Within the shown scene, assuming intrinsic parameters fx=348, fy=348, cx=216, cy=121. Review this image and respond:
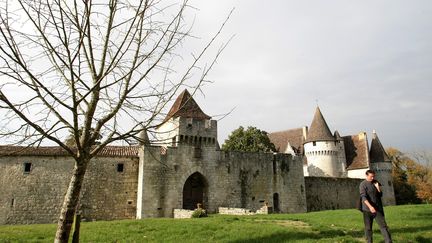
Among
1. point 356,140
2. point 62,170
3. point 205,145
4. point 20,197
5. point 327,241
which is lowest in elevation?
point 327,241

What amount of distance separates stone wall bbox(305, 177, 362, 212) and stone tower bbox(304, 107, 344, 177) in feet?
11.3

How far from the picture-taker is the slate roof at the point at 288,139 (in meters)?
40.8

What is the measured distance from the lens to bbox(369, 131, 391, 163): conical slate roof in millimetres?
36000

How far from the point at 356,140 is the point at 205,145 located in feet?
69.7

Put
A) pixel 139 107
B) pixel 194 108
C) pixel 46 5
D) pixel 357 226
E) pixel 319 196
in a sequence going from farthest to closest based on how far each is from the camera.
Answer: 1. pixel 319 196
2. pixel 194 108
3. pixel 357 226
4. pixel 139 107
5. pixel 46 5

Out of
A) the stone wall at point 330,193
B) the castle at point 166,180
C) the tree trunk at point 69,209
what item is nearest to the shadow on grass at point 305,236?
the tree trunk at point 69,209

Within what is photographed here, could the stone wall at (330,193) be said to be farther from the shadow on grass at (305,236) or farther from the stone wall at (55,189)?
the shadow on grass at (305,236)

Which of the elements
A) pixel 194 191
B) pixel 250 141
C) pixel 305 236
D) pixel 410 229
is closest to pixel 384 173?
pixel 250 141

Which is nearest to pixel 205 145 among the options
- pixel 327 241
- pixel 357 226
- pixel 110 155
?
pixel 110 155

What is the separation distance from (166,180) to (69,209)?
18.5 m

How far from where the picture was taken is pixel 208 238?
1009cm

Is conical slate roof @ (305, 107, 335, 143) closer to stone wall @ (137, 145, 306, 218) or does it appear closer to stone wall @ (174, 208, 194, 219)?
stone wall @ (137, 145, 306, 218)

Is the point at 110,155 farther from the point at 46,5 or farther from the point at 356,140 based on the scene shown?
the point at 356,140

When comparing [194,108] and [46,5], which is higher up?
[194,108]
